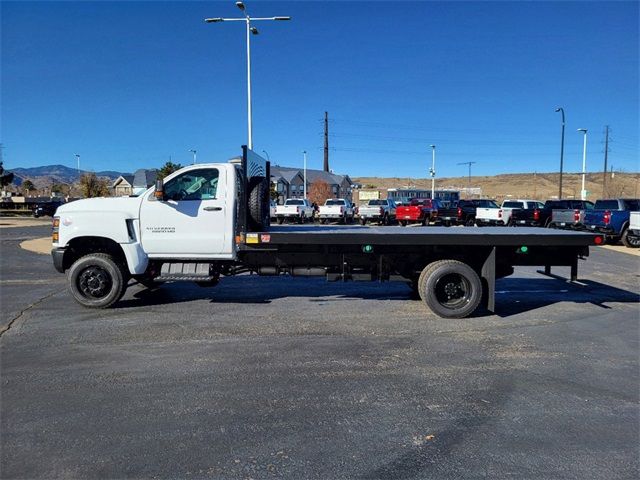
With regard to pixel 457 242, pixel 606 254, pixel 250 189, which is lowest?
pixel 606 254

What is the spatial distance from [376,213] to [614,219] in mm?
17986

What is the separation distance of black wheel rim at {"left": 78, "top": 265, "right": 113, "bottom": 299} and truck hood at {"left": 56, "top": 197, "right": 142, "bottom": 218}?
3.09 feet

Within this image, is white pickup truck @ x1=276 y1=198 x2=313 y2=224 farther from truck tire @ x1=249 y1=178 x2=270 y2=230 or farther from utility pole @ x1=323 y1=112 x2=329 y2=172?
utility pole @ x1=323 y1=112 x2=329 y2=172

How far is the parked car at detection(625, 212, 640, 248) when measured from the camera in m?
19.0

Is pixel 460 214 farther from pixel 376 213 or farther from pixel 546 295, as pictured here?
pixel 546 295

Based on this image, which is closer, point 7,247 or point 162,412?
point 162,412

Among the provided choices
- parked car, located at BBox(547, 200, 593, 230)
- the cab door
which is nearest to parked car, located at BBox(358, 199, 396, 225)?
parked car, located at BBox(547, 200, 593, 230)

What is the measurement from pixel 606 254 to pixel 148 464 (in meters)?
18.1

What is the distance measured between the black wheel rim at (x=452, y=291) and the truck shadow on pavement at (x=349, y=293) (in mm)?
451

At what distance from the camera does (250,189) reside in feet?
25.9

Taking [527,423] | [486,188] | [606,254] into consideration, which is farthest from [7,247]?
[486,188]

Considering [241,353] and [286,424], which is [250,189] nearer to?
[241,353]

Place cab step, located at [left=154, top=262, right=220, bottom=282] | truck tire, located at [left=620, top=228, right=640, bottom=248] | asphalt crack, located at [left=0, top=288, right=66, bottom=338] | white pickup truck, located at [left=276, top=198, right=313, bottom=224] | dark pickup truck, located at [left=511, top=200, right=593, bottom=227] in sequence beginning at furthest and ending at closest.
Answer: white pickup truck, located at [left=276, top=198, right=313, bottom=224]
dark pickup truck, located at [left=511, top=200, right=593, bottom=227]
truck tire, located at [left=620, top=228, right=640, bottom=248]
cab step, located at [left=154, top=262, right=220, bottom=282]
asphalt crack, located at [left=0, top=288, right=66, bottom=338]

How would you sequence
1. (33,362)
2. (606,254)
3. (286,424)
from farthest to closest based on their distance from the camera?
(606,254), (33,362), (286,424)
